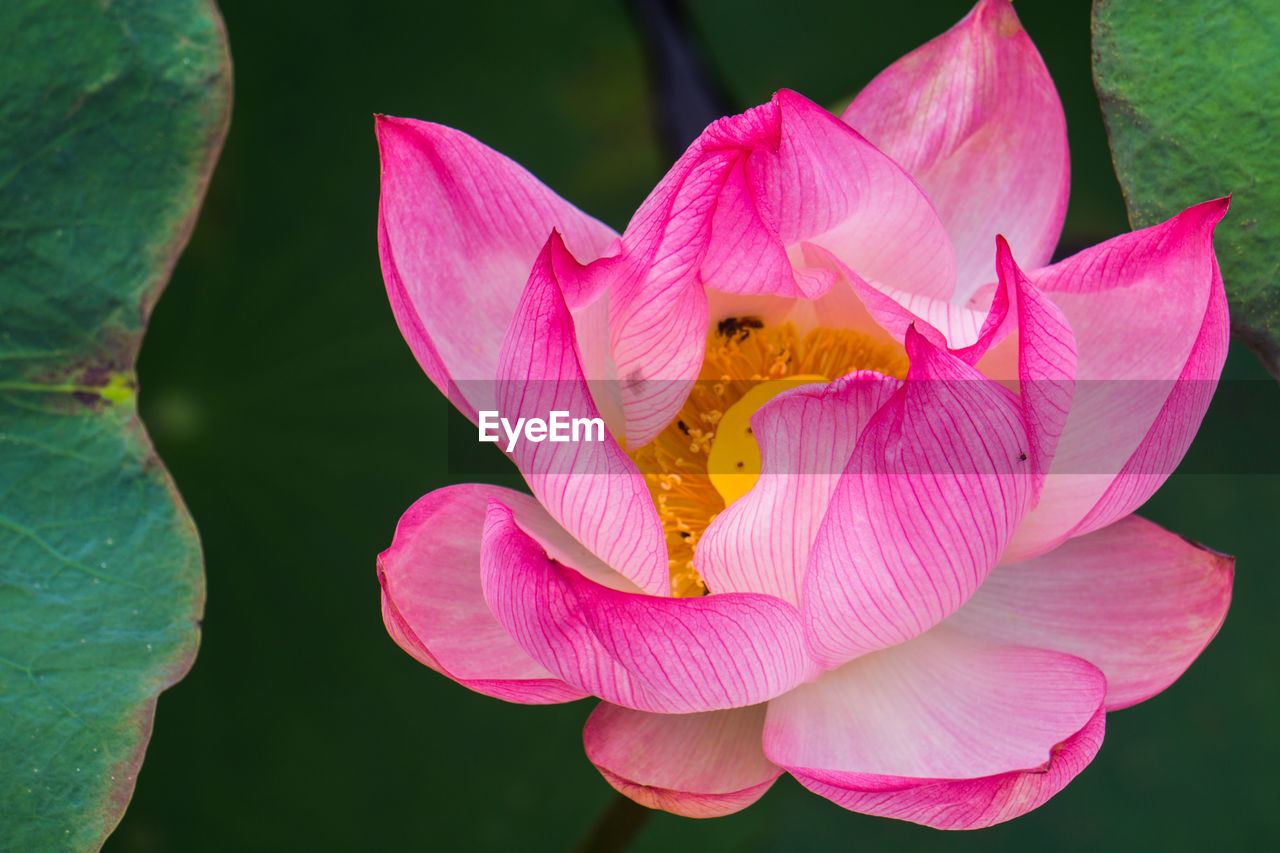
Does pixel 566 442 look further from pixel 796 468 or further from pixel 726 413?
pixel 726 413

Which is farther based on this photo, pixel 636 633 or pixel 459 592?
pixel 459 592

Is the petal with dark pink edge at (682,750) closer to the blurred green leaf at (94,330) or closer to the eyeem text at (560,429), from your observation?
the eyeem text at (560,429)

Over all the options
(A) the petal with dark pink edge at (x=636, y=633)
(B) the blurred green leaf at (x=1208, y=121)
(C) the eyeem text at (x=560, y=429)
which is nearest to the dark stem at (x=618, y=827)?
(A) the petal with dark pink edge at (x=636, y=633)

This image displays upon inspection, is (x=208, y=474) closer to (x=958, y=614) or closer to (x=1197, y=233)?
(x=958, y=614)

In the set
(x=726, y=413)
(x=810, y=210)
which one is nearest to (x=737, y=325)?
(x=726, y=413)

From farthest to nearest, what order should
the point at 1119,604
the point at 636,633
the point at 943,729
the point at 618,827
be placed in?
1. the point at 618,827
2. the point at 1119,604
3. the point at 943,729
4. the point at 636,633

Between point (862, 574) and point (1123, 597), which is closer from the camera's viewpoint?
point (862, 574)

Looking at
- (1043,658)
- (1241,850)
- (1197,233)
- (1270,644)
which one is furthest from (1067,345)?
(1241,850)
